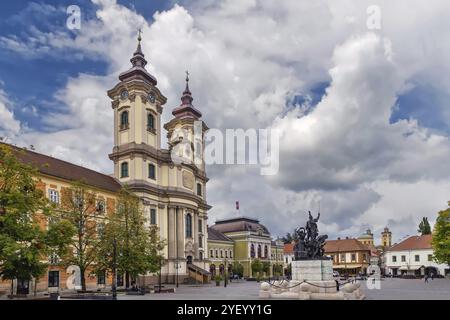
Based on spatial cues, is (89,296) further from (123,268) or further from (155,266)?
(155,266)

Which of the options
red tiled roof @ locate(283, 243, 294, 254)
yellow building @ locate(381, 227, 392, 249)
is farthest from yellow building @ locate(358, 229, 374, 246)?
red tiled roof @ locate(283, 243, 294, 254)

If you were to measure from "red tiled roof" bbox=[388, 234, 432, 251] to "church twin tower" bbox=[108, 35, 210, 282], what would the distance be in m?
43.6

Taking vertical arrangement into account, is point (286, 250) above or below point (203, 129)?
below

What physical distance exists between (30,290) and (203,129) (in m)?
43.8

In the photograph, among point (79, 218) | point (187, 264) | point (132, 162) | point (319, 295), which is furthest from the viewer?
point (187, 264)

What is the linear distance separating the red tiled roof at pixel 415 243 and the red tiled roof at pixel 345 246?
1267cm

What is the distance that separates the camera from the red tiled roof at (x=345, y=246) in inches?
4178

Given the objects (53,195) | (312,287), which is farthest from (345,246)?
(312,287)

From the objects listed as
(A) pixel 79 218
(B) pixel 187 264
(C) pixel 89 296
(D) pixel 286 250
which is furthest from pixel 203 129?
(D) pixel 286 250

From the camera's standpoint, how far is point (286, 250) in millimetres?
133000

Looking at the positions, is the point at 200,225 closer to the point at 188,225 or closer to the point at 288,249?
the point at 188,225

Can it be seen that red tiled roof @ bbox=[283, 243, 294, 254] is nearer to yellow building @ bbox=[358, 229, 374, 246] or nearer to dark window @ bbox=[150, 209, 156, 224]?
yellow building @ bbox=[358, 229, 374, 246]

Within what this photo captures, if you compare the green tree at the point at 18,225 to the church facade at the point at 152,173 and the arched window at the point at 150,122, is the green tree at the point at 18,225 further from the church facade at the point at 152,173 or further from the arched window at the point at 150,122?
the arched window at the point at 150,122

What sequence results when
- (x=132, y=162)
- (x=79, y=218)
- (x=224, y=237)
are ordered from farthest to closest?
(x=224, y=237) → (x=132, y=162) → (x=79, y=218)
